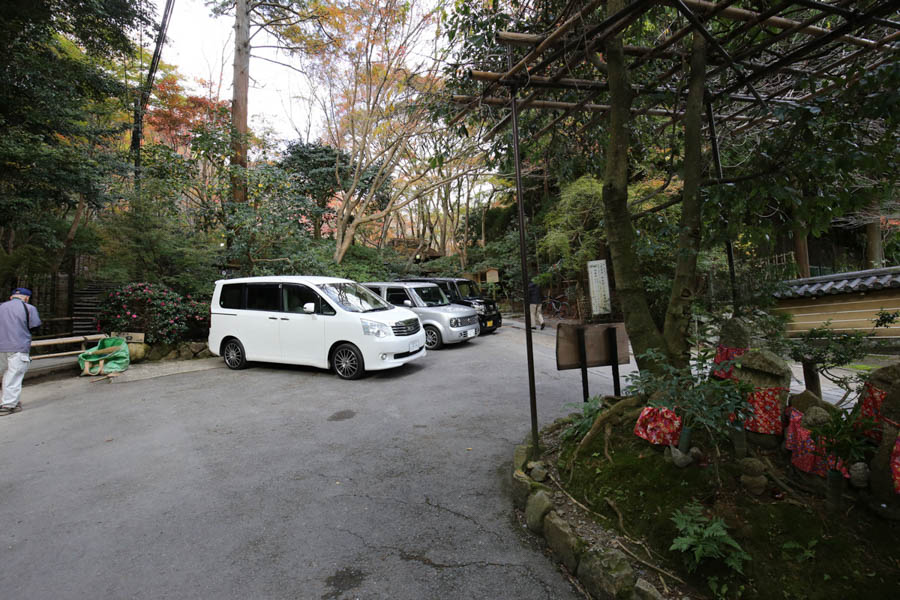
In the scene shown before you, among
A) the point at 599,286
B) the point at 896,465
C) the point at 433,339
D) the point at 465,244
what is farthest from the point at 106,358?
the point at 465,244

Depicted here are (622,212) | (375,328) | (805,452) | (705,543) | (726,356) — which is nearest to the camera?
(705,543)

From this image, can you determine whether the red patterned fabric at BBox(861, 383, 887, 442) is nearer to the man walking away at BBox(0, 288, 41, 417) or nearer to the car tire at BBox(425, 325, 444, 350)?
the car tire at BBox(425, 325, 444, 350)

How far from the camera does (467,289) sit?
13570mm

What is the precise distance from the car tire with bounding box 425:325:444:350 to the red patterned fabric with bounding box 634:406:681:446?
7315 mm

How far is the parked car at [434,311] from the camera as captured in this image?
10070 millimetres

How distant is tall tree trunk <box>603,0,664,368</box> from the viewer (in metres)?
3.24

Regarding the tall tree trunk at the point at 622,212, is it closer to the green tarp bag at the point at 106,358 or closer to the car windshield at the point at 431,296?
the car windshield at the point at 431,296

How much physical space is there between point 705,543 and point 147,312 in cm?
1067

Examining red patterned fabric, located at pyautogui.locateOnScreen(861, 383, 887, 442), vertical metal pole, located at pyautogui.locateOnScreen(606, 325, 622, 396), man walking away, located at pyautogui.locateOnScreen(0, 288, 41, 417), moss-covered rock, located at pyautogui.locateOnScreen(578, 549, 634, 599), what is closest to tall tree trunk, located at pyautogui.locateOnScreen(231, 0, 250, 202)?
man walking away, located at pyautogui.locateOnScreen(0, 288, 41, 417)

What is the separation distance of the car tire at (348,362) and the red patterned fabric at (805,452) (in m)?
5.83

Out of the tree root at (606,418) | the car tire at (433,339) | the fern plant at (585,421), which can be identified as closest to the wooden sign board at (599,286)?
the fern plant at (585,421)

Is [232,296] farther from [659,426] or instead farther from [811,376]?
[811,376]

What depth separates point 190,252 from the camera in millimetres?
9867

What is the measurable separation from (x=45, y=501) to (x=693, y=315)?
5.39 m
